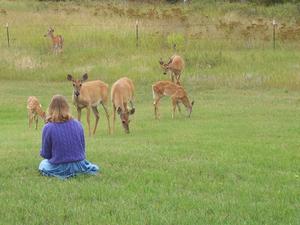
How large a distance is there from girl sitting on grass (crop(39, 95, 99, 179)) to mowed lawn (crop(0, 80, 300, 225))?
0.84 ft

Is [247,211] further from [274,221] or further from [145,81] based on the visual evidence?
[145,81]

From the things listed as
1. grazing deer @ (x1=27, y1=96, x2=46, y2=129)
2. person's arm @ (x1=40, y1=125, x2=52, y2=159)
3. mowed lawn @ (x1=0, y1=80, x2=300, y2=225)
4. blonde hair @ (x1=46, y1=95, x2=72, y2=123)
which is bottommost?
grazing deer @ (x1=27, y1=96, x2=46, y2=129)

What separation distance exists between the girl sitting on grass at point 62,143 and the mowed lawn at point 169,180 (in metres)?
0.25

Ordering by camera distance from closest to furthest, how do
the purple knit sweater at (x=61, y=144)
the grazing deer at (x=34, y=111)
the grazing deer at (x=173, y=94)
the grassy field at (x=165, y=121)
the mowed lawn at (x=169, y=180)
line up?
the mowed lawn at (x=169, y=180) < the grassy field at (x=165, y=121) < the purple knit sweater at (x=61, y=144) < the grazing deer at (x=34, y=111) < the grazing deer at (x=173, y=94)

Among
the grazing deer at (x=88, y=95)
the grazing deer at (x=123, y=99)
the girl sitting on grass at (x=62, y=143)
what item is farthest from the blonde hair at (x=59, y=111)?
the grazing deer at (x=123, y=99)

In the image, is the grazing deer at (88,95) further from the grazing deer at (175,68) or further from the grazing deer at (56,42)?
the grazing deer at (56,42)

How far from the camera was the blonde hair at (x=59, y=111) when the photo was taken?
9781 mm

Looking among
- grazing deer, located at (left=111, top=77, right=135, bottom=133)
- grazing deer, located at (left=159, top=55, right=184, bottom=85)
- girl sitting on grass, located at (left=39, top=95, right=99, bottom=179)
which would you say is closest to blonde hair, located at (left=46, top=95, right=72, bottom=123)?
girl sitting on grass, located at (left=39, top=95, right=99, bottom=179)

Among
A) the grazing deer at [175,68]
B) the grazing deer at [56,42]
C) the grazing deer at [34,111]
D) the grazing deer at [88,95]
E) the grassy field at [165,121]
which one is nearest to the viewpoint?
the grassy field at [165,121]

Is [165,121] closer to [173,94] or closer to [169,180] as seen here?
[173,94]

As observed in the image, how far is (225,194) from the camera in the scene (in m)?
8.82

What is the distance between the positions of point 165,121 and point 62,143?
11.0 metres

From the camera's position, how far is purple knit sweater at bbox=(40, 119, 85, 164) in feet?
31.9

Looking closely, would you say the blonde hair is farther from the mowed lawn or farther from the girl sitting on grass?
the mowed lawn
